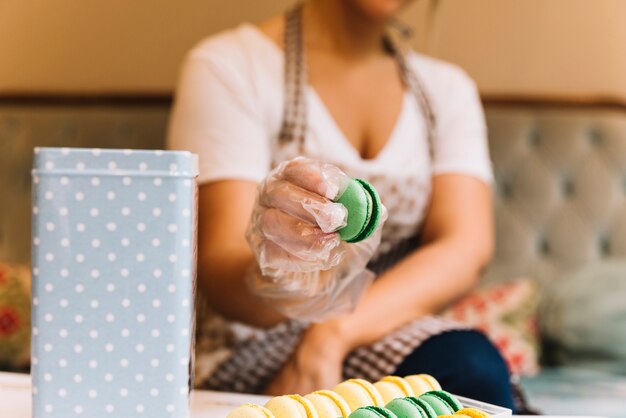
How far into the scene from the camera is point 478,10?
2.07m

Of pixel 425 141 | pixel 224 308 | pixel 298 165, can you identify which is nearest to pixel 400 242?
pixel 425 141

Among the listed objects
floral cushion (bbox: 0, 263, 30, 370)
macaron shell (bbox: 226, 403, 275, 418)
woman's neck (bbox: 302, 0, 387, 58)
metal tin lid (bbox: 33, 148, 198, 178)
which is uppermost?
woman's neck (bbox: 302, 0, 387, 58)

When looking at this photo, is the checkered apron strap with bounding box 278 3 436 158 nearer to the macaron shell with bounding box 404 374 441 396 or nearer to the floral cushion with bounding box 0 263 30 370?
the macaron shell with bounding box 404 374 441 396

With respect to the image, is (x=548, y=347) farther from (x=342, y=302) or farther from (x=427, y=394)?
(x=427, y=394)

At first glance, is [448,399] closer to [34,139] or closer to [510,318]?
[510,318]

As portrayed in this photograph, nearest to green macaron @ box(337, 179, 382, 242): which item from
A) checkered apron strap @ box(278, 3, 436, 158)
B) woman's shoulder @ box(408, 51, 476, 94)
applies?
checkered apron strap @ box(278, 3, 436, 158)

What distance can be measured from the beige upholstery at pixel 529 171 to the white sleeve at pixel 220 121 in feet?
2.60

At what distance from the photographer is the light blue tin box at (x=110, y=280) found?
0.49 meters

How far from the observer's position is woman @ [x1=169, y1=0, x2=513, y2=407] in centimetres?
90

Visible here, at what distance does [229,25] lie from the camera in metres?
2.08

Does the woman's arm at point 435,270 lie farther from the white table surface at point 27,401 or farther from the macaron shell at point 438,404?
the macaron shell at point 438,404

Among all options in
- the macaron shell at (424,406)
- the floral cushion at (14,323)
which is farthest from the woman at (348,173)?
the floral cushion at (14,323)

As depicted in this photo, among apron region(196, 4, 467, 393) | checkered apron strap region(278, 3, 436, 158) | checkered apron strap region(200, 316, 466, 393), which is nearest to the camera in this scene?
apron region(196, 4, 467, 393)

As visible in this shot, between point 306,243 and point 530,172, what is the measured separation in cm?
139
